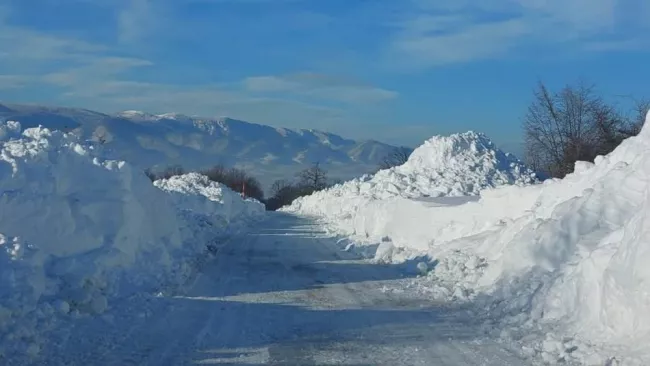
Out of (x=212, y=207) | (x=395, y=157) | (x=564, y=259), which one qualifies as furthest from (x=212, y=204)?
(x=395, y=157)

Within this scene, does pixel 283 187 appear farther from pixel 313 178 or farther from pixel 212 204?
pixel 212 204

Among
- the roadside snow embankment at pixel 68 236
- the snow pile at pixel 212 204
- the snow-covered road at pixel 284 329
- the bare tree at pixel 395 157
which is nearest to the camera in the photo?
the snow-covered road at pixel 284 329

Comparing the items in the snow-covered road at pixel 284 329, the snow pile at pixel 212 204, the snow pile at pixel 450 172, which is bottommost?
the snow-covered road at pixel 284 329

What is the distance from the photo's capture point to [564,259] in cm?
1088

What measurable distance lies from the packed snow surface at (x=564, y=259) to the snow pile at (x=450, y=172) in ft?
45.4

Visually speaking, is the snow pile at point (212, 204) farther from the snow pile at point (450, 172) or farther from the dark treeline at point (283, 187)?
the dark treeline at point (283, 187)

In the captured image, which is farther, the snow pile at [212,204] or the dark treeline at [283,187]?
the dark treeline at [283,187]

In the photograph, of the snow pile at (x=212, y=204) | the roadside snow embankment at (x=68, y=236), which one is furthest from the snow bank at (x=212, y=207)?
the roadside snow embankment at (x=68, y=236)

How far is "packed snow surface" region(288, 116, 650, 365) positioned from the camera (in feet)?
25.8

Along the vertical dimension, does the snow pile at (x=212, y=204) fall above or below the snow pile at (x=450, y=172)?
below

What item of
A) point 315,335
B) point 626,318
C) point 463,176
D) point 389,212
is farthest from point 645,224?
point 463,176

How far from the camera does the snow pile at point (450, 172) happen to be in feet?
109

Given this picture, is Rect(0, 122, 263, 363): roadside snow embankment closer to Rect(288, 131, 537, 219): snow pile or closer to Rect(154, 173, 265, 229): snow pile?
Rect(154, 173, 265, 229): snow pile

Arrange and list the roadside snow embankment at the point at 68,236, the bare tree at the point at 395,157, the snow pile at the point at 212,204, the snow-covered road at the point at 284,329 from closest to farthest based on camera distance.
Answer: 1. the snow-covered road at the point at 284,329
2. the roadside snow embankment at the point at 68,236
3. the snow pile at the point at 212,204
4. the bare tree at the point at 395,157
